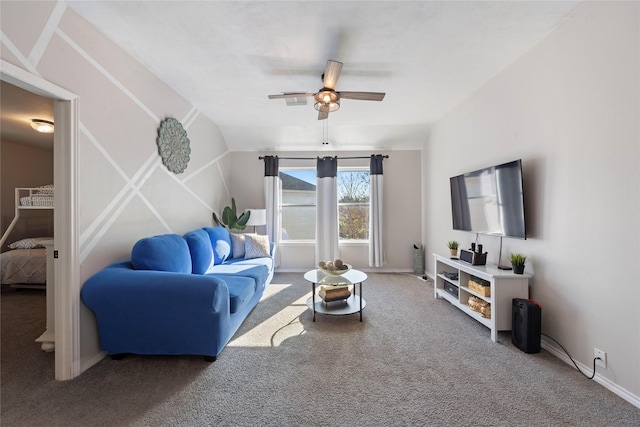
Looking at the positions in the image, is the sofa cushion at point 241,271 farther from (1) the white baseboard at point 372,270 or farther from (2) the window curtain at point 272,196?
(1) the white baseboard at point 372,270

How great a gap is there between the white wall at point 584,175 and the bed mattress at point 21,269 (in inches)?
240

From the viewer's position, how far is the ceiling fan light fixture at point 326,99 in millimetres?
2416

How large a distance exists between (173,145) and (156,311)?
6.52 feet

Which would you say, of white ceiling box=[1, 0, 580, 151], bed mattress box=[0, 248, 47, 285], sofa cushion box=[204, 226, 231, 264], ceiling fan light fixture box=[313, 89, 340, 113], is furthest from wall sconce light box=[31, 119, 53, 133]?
ceiling fan light fixture box=[313, 89, 340, 113]

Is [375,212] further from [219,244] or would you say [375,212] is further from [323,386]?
[323,386]

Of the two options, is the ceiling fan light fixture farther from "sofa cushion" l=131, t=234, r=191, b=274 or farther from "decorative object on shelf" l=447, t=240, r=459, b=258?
"decorative object on shelf" l=447, t=240, r=459, b=258

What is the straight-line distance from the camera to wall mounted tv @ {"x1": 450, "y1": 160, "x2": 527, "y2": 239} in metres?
2.31

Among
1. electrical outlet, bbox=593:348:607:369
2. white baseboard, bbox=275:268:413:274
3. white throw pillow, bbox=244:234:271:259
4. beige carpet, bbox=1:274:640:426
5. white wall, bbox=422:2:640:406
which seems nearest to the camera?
beige carpet, bbox=1:274:640:426

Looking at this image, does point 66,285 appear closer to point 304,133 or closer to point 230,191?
point 230,191

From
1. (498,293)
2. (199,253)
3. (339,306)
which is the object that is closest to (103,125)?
(199,253)

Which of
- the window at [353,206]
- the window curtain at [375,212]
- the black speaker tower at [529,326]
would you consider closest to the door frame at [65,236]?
the black speaker tower at [529,326]

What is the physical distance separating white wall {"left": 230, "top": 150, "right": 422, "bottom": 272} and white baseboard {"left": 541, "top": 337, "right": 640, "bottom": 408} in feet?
9.28

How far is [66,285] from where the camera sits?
5.82 feet

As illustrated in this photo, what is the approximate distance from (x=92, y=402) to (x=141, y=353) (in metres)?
0.41
